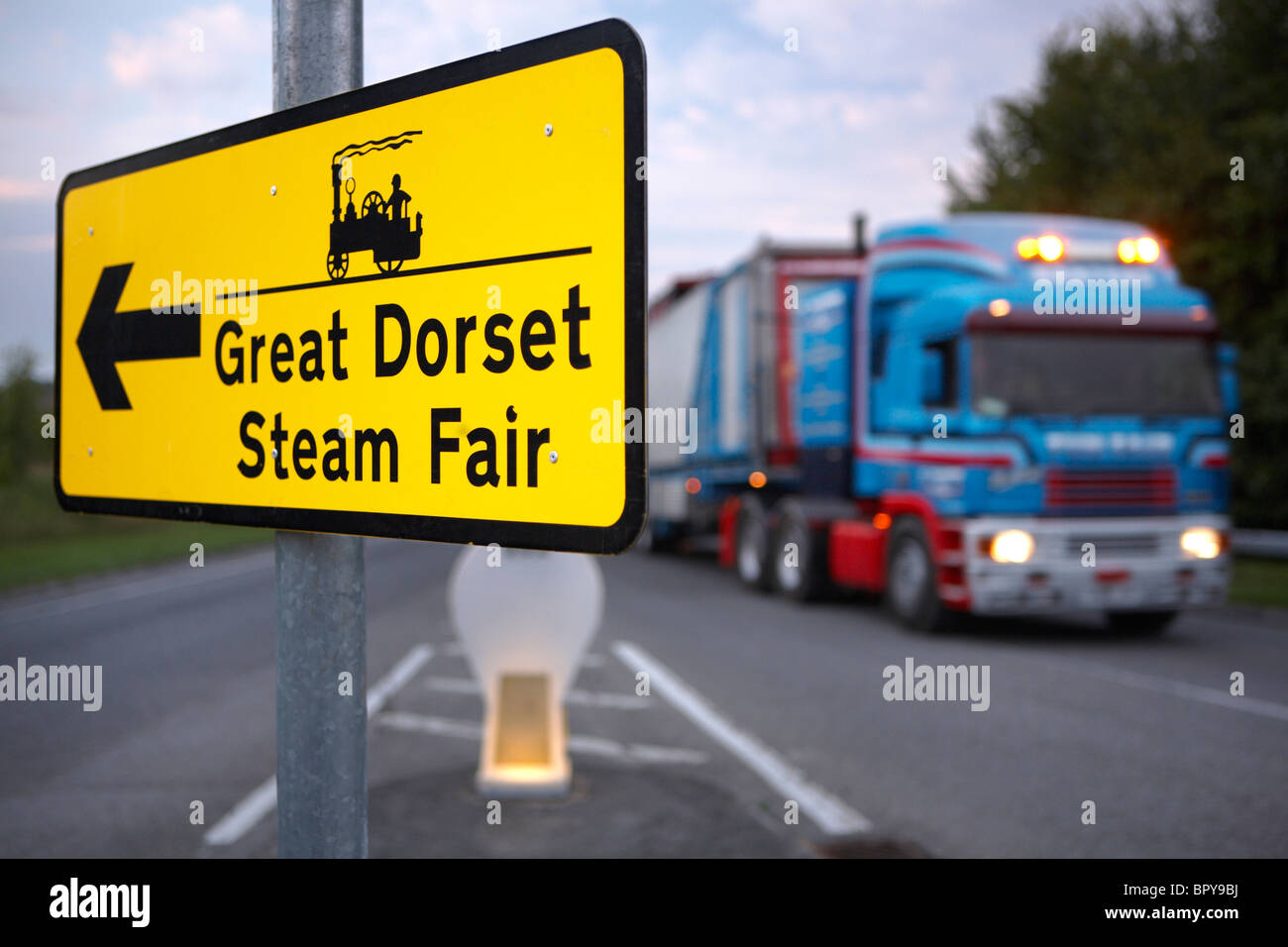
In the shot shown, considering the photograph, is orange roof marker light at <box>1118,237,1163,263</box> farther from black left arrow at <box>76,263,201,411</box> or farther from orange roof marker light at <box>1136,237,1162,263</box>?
black left arrow at <box>76,263,201,411</box>

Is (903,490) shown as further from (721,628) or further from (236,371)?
(236,371)

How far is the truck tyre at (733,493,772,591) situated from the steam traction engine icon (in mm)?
13877

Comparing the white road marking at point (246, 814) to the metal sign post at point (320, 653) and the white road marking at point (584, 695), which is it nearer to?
the white road marking at point (584, 695)

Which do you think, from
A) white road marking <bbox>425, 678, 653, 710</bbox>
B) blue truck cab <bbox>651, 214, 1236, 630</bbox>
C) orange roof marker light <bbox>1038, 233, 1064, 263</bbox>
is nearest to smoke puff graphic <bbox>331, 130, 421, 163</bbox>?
white road marking <bbox>425, 678, 653, 710</bbox>

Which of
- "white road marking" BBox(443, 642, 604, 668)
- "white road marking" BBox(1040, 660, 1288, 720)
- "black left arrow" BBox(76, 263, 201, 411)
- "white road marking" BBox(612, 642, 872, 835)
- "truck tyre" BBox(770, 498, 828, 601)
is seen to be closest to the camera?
"black left arrow" BBox(76, 263, 201, 411)

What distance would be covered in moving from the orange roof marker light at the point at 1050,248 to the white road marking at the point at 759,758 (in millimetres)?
5566

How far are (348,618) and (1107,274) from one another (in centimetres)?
1071

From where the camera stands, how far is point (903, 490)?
11586 mm

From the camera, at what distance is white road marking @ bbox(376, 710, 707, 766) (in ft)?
20.4

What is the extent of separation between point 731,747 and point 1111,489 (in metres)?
5.57

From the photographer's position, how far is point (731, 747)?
6473 millimetres

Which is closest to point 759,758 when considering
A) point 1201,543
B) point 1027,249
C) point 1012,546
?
point 1012,546

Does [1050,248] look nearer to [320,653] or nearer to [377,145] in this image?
[377,145]
